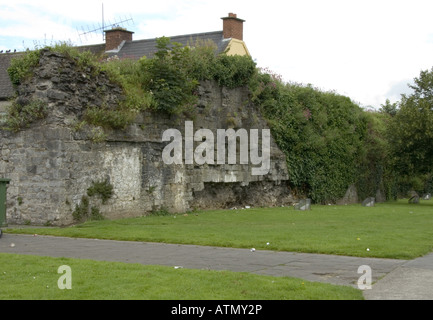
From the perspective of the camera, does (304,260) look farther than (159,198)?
No

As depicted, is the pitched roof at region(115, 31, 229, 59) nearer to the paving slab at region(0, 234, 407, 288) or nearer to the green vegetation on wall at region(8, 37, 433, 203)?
the green vegetation on wall at region(8, 37, 433, 203)

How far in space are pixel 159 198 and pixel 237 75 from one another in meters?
6.46

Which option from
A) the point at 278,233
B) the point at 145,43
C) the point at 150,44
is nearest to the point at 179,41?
the point at 150,44

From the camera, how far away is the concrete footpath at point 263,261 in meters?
7.57

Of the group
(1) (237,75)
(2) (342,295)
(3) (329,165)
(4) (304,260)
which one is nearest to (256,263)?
(4) (304,260)

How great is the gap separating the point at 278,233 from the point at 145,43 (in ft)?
83.4

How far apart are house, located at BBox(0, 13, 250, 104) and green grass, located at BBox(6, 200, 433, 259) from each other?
46.2 feet

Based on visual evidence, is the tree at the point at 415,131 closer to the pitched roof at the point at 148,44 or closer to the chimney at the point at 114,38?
the pitched roof at the point at 148,44

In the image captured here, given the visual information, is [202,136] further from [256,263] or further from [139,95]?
[256,263]

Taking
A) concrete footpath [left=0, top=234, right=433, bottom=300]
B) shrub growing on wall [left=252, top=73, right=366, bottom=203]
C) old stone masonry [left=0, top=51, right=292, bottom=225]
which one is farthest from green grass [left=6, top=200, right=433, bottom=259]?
shrub growing on wall [left=252, top=73, right=366, bottom=203]

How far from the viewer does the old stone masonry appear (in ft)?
50.7

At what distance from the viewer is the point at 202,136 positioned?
67.6 ft

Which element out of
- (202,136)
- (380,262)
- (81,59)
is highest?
(81,59)

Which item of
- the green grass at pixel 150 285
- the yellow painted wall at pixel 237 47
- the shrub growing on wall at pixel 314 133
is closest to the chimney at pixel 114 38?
the yellow painted wall at pixel 237 47
